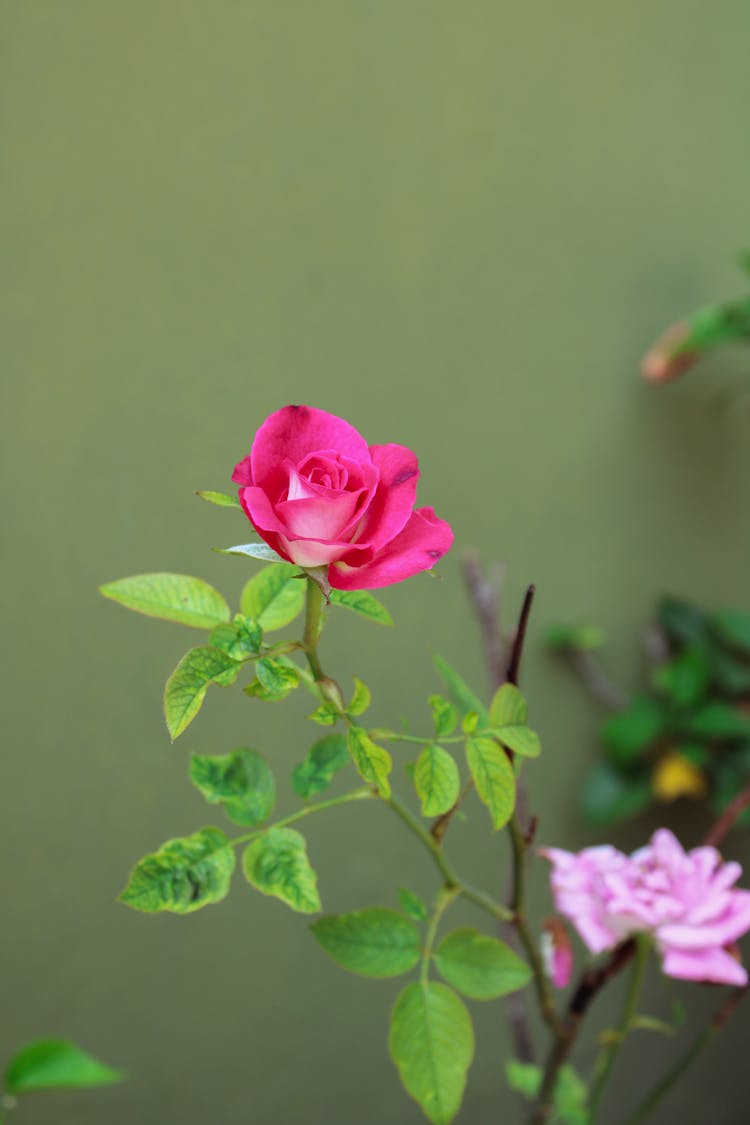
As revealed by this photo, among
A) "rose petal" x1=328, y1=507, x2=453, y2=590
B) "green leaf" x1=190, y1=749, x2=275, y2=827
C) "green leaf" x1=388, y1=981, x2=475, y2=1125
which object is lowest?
"green leaf" x1=388, y1=981, x2=475, y2=1125

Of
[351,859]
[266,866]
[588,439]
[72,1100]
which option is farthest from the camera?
[588,439]

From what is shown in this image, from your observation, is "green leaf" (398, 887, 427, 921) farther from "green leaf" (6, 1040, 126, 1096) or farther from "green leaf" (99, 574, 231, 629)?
"green leaf" (6, 1040, 126, 1096)

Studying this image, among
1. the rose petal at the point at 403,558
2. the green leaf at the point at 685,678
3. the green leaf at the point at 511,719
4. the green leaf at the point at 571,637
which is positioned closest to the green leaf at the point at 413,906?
the green leaf at the point at 511,719

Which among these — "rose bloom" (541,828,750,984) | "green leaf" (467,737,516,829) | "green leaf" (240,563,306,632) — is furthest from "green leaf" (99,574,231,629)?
"rose bloom" (541,828,750,984)

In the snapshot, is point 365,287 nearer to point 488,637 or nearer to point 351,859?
point 488,637

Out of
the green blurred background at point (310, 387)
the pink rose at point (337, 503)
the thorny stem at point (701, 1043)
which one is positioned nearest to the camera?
the pink rose at point (337, 503)

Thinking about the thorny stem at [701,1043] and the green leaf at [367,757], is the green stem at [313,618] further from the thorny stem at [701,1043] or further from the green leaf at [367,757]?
the thorny stem at [701,1043]

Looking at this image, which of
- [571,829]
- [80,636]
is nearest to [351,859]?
[571,829]
